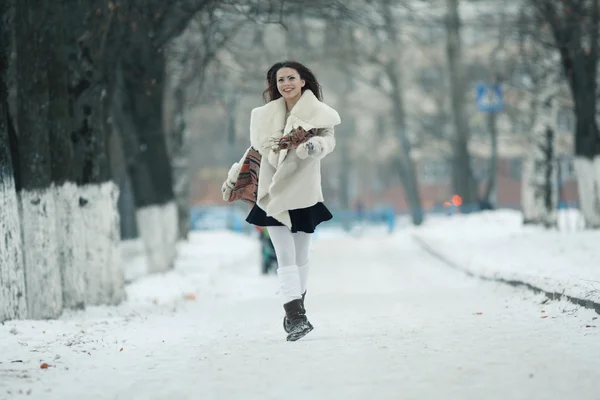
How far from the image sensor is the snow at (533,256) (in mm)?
9359

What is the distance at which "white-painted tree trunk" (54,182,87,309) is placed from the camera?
1062cm

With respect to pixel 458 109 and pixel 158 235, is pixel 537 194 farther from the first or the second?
pixel 458 109

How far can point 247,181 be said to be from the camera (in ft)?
25.2

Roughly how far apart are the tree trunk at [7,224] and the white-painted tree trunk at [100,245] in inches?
66.7

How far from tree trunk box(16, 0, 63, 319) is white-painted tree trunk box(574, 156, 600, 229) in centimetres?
1214

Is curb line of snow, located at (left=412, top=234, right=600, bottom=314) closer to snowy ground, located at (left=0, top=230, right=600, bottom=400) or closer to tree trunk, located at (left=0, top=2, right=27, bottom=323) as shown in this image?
snowy ground, located at (left=0, top=230, right=600, bottom=400)

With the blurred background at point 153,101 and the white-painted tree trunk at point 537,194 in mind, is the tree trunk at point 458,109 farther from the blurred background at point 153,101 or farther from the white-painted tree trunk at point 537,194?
the white-painted tree trunk at point 537,194

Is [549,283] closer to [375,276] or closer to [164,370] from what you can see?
[164,370]

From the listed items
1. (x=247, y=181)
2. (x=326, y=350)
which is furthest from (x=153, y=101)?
(x=326, y=350)

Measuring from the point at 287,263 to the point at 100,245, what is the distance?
4280 millimetres

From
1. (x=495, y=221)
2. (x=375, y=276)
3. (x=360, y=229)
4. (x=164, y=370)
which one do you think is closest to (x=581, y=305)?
(x=164, y=370)

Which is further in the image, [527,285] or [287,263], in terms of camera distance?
[527,285]

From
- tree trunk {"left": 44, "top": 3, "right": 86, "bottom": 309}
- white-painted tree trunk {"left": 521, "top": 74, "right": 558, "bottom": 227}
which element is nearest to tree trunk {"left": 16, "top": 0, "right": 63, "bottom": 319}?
tree trunk {"left": 44, "top": 3, "right": 86, "bottom": 309}

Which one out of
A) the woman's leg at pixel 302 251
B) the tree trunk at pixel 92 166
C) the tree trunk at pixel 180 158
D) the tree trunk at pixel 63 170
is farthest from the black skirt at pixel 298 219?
the tree trunk at pixel 180 158
